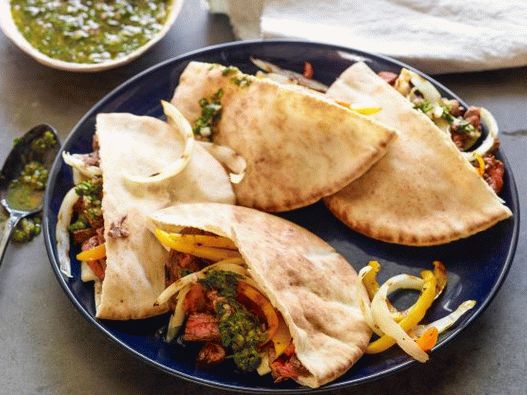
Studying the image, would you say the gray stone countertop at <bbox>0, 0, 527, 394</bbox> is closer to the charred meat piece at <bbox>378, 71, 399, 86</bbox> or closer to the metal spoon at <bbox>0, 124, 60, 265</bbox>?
the metal spoon at <bbox>0, 124, 60, 265</bbox>

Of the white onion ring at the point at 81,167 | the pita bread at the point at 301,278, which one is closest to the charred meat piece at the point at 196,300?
the pita bread at the point at 301,278

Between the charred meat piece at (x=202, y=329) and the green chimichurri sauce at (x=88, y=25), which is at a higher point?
the green chimichurri sauce at (x=88, y=25)

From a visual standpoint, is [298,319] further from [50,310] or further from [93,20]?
[93,20]

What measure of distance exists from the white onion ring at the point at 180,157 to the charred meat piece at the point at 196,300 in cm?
51

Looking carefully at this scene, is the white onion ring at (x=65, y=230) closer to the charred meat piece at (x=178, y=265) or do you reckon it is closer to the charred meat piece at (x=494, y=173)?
the charred meat piece at (x=178, y=265)

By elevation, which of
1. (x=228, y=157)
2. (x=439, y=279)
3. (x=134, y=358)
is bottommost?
(x=134, y=358)

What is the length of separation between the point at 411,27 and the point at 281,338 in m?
1.91

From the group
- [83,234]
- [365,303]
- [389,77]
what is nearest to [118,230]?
[83,234]

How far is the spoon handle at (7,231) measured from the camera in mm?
3121

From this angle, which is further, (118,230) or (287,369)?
(118,230)

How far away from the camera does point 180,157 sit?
308 centimetres

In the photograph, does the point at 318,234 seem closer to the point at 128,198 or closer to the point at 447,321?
the point at 447,321

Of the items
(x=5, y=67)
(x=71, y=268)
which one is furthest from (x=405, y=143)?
(x=5, y=67)

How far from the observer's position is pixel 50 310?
310 cm
